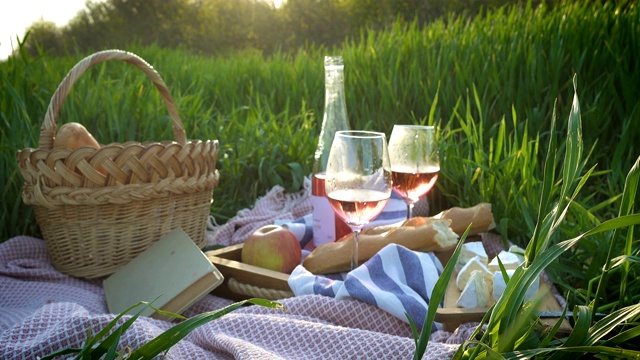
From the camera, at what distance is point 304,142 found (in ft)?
9.98

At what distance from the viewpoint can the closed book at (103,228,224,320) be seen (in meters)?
1.56

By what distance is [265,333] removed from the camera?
1.29 metres

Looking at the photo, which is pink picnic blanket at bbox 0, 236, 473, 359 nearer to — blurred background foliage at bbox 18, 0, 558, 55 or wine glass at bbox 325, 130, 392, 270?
wine glass at bbox 325, 130, 392, 270

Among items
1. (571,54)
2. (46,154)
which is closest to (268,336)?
(46,154)

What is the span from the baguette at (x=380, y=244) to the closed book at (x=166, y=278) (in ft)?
0.92

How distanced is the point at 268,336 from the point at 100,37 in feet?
49.1

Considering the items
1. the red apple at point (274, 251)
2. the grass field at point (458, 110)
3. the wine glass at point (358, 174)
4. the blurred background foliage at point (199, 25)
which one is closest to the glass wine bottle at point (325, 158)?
the red apple at point (274, 251)

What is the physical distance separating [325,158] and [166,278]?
0.75 meters

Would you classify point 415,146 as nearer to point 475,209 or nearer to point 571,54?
point 475,209

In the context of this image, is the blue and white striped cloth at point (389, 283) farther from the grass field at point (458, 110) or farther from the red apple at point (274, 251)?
the grass field at point (458, 110)

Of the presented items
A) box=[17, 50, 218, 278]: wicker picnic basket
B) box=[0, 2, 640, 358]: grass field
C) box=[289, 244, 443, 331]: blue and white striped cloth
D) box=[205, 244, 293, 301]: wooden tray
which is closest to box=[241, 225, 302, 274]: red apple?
box=[205, 244, 293, 301]: wooden tray

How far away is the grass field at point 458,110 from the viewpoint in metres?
2.28

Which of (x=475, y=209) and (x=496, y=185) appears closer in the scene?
(x=475, y=209)

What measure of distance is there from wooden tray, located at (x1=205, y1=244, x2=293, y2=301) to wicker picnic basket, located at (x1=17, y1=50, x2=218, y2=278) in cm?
24
